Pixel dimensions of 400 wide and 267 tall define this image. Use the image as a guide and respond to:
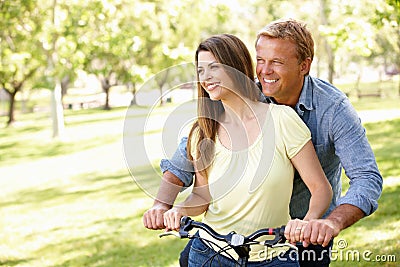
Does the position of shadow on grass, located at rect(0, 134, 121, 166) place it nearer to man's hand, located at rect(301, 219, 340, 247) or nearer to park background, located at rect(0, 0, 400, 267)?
park background, located at rect(0, 0, 400, 267)

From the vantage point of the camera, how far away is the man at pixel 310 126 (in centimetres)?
300

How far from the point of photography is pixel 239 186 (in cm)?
309

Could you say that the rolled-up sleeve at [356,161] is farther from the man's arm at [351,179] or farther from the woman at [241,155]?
the woman at [241,155]

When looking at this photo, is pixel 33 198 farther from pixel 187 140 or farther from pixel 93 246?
pixel 187 140

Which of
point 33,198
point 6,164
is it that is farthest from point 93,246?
point 6,164

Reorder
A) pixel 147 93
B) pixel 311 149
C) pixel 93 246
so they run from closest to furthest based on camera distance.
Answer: pixel 147 93, pixel 311 149, pixel 93 246

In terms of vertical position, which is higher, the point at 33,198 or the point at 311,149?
the point at 311,149

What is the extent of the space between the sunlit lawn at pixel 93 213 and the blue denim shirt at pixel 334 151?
78cm

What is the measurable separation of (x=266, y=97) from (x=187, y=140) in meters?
0.54

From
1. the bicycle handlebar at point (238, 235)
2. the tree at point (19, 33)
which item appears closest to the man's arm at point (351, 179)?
the bicycle handlebar at point (238, 235)

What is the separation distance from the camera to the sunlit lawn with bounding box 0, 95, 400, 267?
27.8 feet

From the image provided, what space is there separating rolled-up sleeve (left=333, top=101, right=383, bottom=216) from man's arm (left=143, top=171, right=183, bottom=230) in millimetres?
755

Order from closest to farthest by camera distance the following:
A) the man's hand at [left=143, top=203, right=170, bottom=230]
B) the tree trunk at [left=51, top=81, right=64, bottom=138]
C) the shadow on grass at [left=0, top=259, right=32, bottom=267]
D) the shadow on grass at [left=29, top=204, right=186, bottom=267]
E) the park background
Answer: the man's hand at [left=143, top=203, right=170, bottom=230]
the park background
the shadow on grass at [left=29, top=204, right=186, bottom=267]
the shadow on grass at [left=0, top=259, right=32, bottom=267]
the tree trunk at [left=51, top=81, right=64, bottom=138]

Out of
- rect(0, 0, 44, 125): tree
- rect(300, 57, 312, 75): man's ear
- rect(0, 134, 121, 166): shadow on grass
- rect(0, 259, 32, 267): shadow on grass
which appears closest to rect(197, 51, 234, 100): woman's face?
rect(300, 57, 312, 75): man's ear
